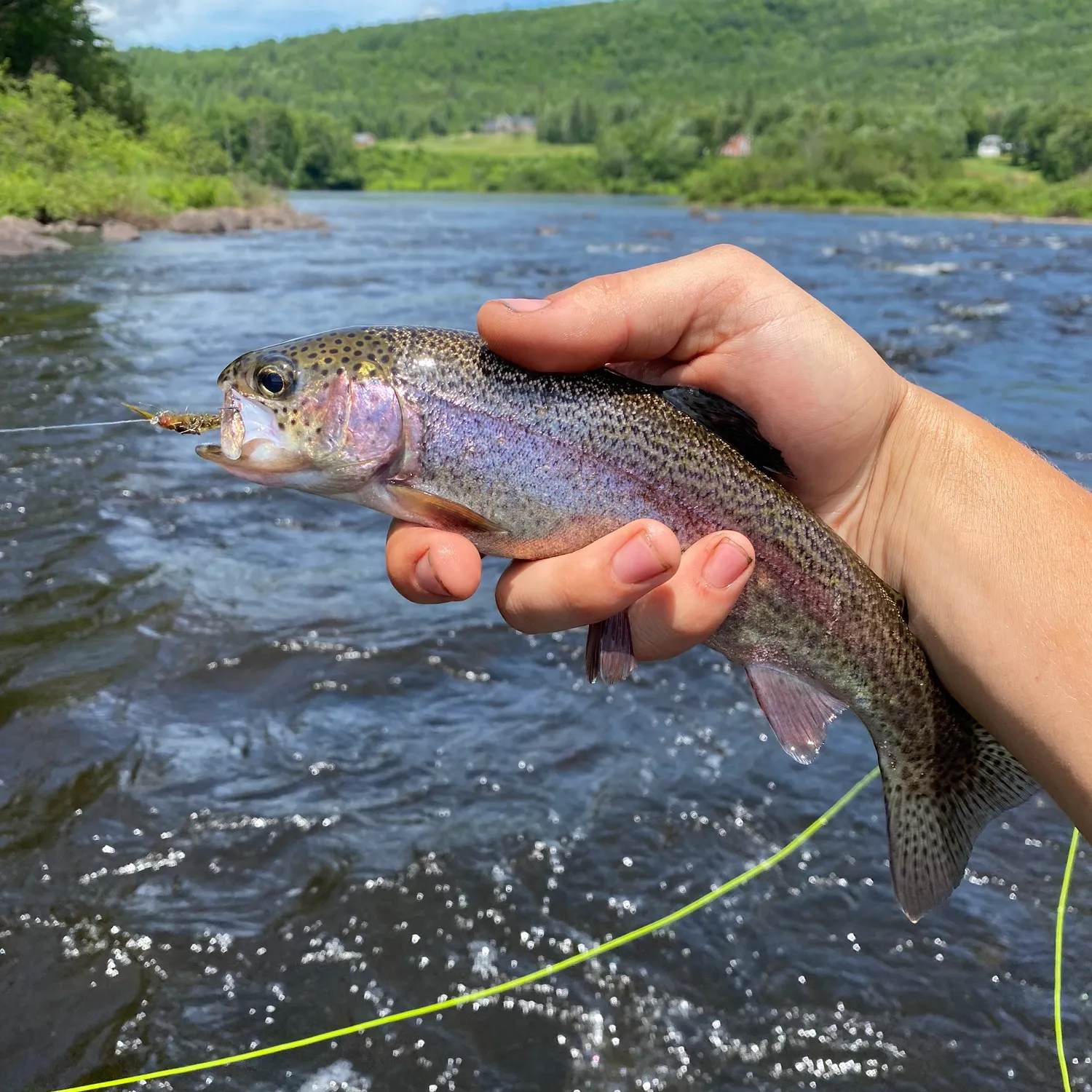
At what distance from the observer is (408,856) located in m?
4.89

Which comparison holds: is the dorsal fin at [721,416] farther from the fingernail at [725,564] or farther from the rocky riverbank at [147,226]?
the rocky riverbank at [147,226]

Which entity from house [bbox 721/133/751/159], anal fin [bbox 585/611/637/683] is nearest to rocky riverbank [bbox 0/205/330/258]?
anal fin [bbox 585/611/637/683]

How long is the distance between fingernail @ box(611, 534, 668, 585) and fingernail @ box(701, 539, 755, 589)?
0.15 meters

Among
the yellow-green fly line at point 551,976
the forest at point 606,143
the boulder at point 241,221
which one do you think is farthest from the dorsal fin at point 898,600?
the boulder at point 241,221

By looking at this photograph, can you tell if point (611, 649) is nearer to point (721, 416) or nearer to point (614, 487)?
point (614, 487)

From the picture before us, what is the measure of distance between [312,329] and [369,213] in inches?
2022

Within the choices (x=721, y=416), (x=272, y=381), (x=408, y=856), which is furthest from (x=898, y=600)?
(x=408, y=856)

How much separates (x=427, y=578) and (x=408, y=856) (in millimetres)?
2356

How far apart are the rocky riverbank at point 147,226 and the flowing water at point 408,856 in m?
24.9

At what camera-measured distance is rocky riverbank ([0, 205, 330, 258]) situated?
29.9m

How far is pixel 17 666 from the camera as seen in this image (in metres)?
6.23

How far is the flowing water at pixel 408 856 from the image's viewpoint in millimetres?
3906

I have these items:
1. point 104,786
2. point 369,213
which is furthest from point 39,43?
point 104,786

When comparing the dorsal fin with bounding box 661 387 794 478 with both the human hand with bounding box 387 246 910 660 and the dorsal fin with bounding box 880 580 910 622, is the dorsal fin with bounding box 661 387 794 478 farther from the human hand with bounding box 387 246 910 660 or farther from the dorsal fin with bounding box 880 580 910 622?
the dorsal fin with bounding box 880 580 910 622
